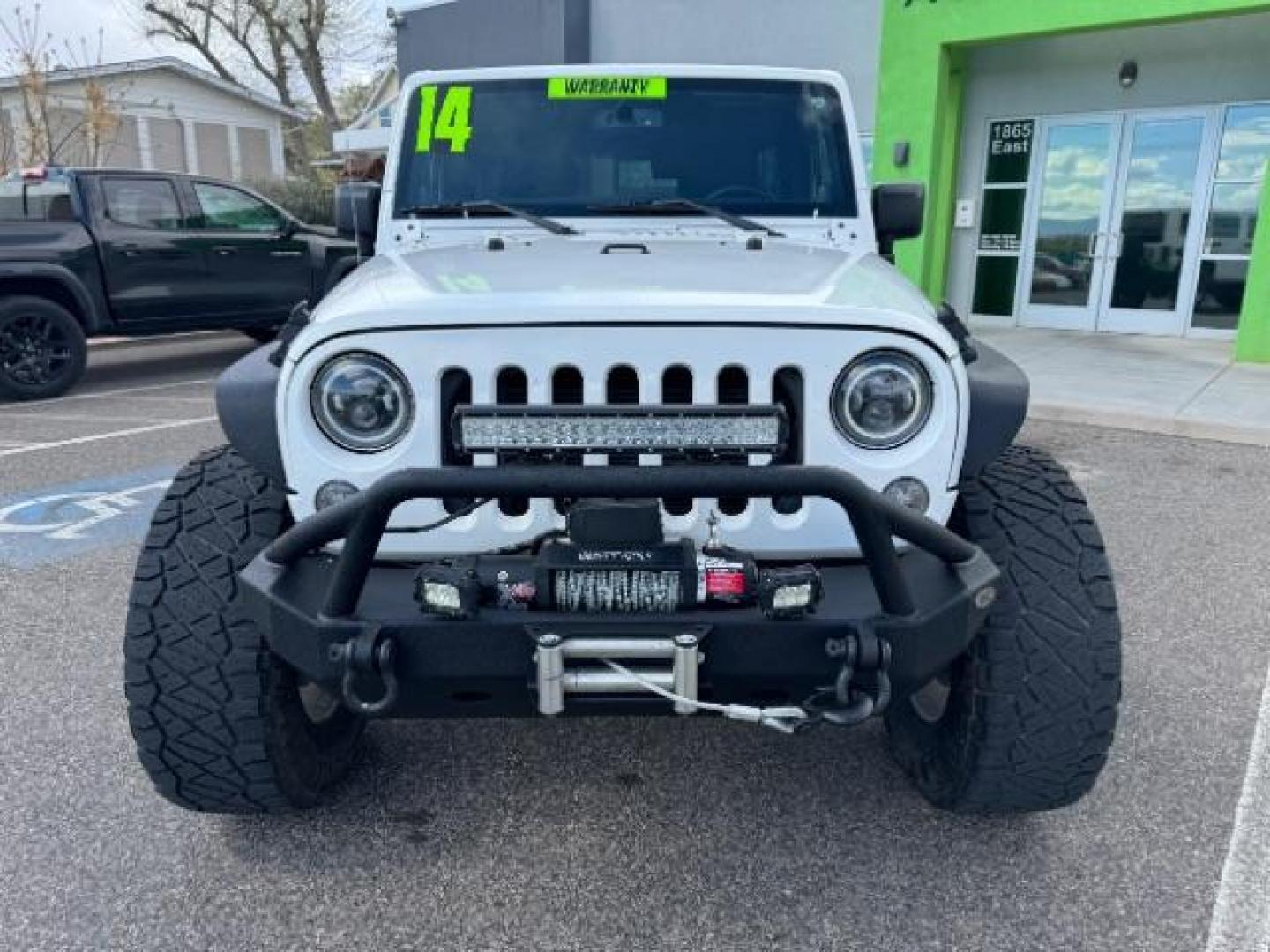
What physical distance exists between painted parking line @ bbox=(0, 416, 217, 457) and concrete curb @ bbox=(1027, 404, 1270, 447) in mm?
6116

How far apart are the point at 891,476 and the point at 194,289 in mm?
8776

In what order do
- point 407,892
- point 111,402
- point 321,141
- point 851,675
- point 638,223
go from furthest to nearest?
point 321,141, point 111,402, point 638,223, point 407,892, point 851,675

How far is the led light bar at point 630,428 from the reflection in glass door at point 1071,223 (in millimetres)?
10992

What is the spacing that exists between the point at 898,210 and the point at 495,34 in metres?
15.6

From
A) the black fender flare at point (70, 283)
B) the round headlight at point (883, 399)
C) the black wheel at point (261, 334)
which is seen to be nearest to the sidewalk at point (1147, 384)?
the round headlight at point (883, 399)

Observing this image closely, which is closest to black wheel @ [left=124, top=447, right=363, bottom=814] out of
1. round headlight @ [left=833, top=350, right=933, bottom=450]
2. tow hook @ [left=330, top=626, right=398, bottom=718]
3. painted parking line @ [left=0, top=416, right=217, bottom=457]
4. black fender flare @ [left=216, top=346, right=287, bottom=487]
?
black fender flare @ [left=216, top=346, right=287, bottom=487]

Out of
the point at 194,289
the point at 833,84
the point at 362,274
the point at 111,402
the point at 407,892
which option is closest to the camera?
the point at 407,892

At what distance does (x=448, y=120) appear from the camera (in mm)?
3387

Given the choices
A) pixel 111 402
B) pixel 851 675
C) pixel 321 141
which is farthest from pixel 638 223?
pixel 321 141

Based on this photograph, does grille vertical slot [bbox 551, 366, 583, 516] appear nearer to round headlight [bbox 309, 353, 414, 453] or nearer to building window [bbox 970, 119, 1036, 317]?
round headlight [bbox 309, 353, 414, 453]

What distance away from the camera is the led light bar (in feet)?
6.16

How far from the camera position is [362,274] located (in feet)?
8.70

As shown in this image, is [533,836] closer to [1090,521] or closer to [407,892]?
[407,892]

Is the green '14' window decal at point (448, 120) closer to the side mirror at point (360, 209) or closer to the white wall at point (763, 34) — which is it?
the side mirror at point (360, 209)
